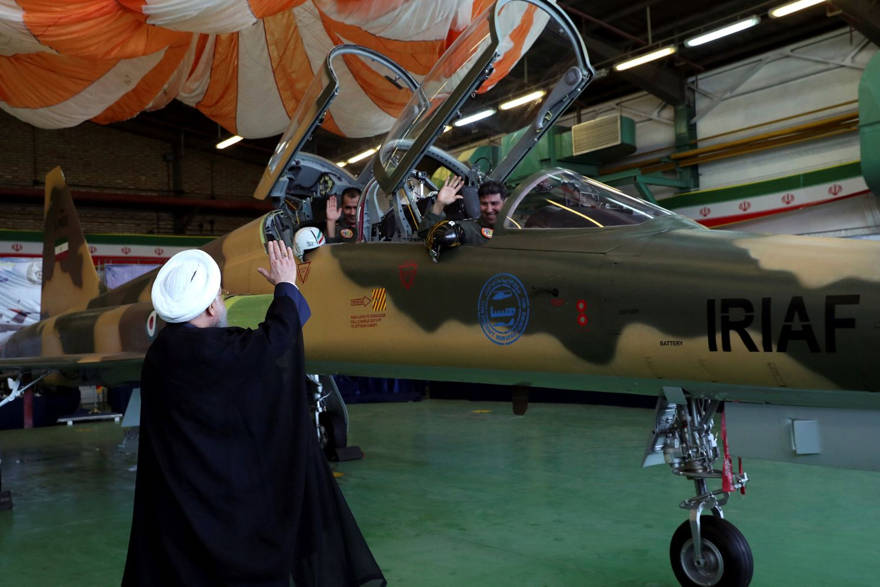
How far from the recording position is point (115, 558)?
437 cm

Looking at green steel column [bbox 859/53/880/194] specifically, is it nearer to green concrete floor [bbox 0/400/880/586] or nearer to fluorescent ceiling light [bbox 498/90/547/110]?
green concrete floor [bbox 0/400/880/586]

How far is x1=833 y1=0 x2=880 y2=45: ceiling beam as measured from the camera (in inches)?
472

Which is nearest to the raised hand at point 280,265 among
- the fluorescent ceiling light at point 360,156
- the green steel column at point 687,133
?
the fluorescent ceiling light at point 360,156

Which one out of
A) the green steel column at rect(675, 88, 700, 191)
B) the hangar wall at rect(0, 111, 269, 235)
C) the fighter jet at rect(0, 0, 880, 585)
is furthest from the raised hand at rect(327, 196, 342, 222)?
the hangar wall at rect(0, 111, 269, 235)

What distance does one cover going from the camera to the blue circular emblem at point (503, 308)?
348 centimetres

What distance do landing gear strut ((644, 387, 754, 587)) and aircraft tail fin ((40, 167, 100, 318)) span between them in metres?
7.00

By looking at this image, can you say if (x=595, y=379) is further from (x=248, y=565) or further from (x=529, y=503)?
(x=529, y=503)

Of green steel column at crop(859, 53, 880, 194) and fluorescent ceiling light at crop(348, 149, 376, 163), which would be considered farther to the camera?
green steel column at crop(859, 53, 880, 194)

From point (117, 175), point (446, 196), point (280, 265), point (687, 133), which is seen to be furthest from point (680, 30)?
point (117, 175)

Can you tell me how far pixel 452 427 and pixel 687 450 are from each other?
6.98m

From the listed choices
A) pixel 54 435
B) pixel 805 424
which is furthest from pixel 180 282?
pixel 54 435

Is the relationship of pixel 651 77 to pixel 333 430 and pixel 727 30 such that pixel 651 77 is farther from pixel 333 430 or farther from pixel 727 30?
pixel 333 430

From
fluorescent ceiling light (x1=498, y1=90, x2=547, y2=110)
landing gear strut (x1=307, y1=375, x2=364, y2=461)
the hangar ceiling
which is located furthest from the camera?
the hangar ceiling

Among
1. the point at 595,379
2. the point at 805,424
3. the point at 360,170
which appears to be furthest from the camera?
the point at 360,170
